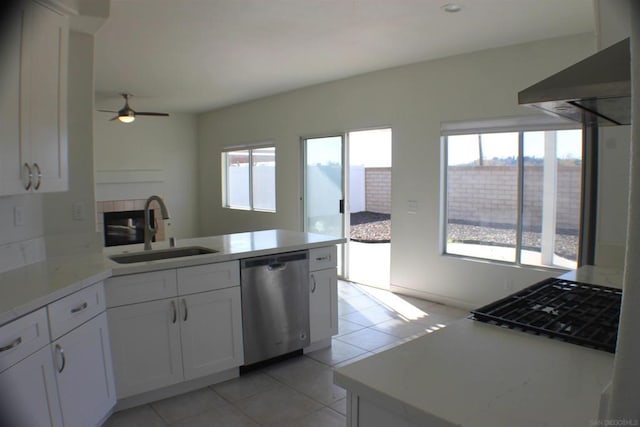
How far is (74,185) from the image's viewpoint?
3.23 m

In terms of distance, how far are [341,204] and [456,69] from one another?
2351 mm

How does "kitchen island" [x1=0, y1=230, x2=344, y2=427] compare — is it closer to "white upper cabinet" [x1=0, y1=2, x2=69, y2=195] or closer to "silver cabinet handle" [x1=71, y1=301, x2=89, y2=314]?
"silver cabinet handle" [x1=71, y1=301, x2=89, y2=314]

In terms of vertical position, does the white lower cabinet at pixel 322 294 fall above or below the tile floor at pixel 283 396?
above

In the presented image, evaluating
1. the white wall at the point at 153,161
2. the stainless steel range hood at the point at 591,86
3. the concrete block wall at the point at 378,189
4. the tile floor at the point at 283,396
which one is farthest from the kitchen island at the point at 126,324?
the concrete block wall at the point at 378,189

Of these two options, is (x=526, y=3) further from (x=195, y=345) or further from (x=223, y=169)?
(x=223, y=169)

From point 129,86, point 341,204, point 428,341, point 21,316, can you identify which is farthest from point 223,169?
point 428,341

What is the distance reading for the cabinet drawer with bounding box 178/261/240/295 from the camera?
9.01 feet

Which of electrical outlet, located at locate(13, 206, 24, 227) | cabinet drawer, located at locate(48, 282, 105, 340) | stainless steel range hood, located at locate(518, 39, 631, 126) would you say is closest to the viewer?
stainless steel range hood, located at locate(518, 39, 631, 126)

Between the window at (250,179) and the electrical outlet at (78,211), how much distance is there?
4108mm

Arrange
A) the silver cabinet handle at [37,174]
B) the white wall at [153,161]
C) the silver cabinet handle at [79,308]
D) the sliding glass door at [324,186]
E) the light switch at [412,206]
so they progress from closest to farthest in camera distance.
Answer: the silver cabinet handle at [79,308], the silver cabinet handle at [37,174], the light switch at [412,206], the sliding glass door at [324,186], the white wall at [153,161]

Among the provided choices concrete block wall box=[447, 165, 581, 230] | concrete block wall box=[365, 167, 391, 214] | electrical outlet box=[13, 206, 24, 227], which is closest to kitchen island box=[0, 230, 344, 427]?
electrical outlet box=[13, 206, 24, 227]

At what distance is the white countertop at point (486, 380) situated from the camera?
0.91 metres

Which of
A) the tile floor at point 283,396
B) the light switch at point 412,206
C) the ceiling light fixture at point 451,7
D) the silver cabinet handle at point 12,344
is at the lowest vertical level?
the tile floor at point 283,396

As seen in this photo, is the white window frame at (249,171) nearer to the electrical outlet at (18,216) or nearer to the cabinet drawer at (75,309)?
the electrical outlet at (18,216)
